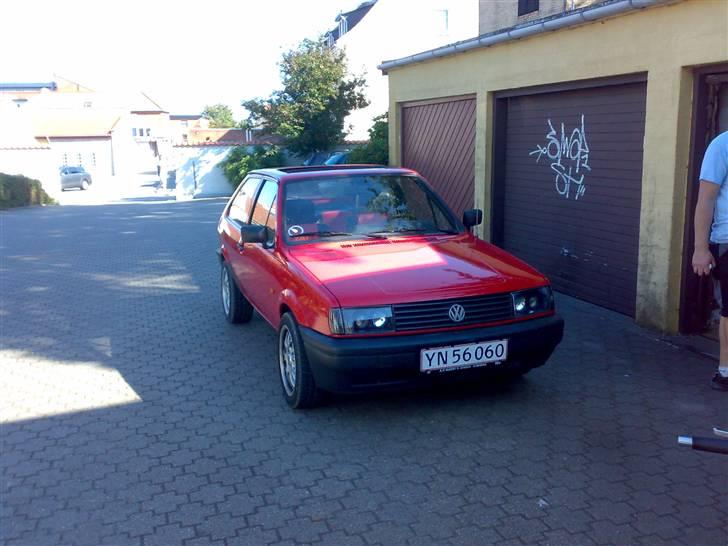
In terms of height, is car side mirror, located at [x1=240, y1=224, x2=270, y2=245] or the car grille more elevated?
car side mirror, located at [x1=240, y1=224, x2=270, y2=245]

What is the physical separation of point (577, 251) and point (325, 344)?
178 inches

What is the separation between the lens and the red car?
474 centimetres

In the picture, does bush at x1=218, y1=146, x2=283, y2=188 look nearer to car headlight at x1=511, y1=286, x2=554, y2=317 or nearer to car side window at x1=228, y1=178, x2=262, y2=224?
car side window at x1=228, y1=178, x2=262, y2=224

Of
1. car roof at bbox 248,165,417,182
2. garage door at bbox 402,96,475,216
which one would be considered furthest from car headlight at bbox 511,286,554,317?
Result: garage door at bbox 402,96,475,216

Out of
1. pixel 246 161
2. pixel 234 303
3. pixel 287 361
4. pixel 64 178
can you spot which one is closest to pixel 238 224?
pixel 234 303

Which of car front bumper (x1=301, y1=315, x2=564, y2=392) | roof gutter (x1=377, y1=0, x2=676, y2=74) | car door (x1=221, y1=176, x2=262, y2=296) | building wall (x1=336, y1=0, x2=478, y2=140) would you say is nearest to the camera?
car front bumper (x1=301, y1=315, x2=564, y2=392)

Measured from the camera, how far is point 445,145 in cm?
1119

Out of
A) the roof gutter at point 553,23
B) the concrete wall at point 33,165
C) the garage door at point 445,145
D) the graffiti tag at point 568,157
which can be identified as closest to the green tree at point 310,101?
the concrete wall at point 33,165

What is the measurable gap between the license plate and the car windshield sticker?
169 centimetres

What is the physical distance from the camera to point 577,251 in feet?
27.5

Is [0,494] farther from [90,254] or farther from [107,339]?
[90,254]

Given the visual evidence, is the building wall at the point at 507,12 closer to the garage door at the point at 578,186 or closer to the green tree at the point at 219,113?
the garage door at the point at 578,186

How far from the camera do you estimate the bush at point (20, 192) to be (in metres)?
29.6

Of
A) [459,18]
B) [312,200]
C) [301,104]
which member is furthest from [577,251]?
[459,18]
